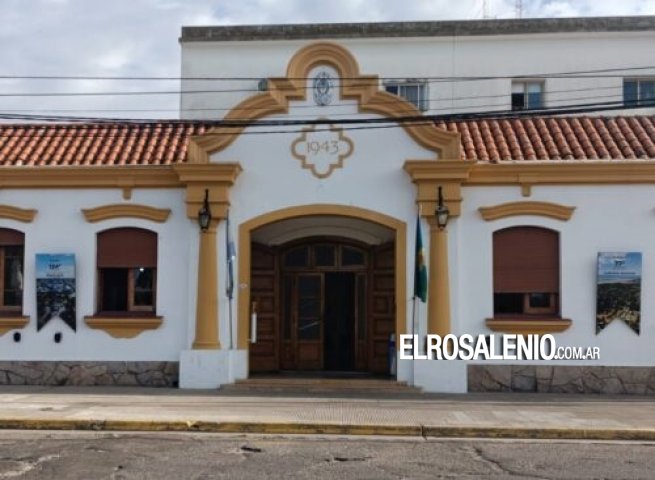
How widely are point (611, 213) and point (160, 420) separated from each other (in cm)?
908

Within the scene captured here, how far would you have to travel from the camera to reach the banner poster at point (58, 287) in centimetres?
1720

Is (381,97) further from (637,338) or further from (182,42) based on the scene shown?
(182,42)

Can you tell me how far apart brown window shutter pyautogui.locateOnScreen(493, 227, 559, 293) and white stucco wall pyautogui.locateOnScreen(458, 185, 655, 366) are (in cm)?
16

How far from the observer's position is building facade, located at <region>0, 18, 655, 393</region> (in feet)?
54.2

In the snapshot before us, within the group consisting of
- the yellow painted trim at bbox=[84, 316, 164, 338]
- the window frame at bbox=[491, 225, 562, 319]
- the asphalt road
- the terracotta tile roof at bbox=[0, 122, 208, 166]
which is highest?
the terracotta tile roof at bbox=[0, 122, 208, 166]

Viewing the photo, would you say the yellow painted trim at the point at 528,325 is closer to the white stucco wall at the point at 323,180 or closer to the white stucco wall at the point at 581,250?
the white stucco wall at the point at 581,250

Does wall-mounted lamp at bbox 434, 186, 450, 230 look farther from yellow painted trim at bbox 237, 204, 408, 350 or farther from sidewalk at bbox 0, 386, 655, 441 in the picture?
sidewalk at bbox 0, 386, 655, 441

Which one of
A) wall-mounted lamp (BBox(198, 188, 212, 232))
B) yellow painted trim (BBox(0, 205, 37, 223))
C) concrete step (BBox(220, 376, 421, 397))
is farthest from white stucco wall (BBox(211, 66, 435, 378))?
yellow painted trim (BBox(0, 205, 37, 223))

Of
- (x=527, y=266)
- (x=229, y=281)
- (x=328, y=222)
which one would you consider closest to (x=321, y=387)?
(x=229, y=281)

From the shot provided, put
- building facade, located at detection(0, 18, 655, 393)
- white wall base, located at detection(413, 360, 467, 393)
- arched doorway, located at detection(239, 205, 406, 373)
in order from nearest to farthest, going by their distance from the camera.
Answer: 1. white wall base, located at detection(413, 360, 467, 393)
2. building facade, located at detection(0, 18, 655, 393)
3. arched doorway, located at detection(239, 205, 406, 373)

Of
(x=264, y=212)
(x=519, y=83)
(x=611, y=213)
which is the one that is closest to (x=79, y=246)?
(x=264, y=212)

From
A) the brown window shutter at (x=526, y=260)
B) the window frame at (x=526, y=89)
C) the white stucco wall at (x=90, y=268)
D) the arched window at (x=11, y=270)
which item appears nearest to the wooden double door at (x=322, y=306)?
the white stucco wall at (x=90, y=268)

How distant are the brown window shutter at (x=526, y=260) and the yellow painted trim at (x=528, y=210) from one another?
1.01ft

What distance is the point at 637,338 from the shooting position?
647 inches
